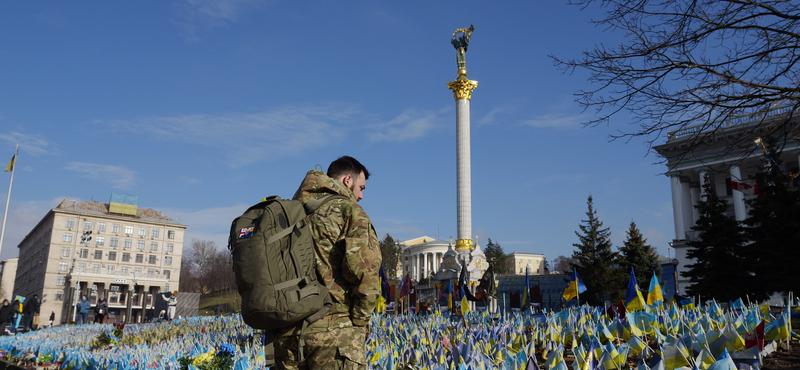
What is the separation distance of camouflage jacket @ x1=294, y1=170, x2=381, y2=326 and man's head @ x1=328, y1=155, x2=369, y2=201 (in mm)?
320

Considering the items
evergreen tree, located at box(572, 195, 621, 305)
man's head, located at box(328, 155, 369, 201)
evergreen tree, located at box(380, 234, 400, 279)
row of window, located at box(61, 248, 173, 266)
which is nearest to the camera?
man's head, located at box(328, 155, 369, 201)

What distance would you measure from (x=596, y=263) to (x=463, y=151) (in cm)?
1221

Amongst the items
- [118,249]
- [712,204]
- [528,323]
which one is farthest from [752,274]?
[118,249]

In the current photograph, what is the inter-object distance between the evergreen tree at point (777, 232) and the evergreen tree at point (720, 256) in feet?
5.85

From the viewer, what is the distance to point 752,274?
1099 inches

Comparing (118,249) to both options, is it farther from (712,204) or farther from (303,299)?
(303,299)

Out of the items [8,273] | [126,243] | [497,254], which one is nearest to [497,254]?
[497,254]

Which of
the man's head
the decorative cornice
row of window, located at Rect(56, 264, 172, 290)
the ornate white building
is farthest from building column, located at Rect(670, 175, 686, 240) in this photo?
row of window, located at Rect(56, 264, 172, 290)

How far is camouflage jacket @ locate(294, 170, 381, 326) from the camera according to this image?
3.56 m

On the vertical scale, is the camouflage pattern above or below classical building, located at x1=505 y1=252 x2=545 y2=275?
below

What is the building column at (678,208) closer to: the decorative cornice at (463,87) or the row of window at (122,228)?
the decorative cornice at (463,87)

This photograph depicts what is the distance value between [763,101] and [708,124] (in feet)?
2.18

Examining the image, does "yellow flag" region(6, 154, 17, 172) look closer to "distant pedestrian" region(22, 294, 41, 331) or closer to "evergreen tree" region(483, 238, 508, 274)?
"distant pedestrian" region(22, 294, 41, 331)

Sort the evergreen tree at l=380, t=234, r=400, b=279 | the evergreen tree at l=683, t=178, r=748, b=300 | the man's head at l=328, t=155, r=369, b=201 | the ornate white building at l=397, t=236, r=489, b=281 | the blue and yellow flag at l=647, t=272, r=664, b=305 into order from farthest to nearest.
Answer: the ornate white building at l=397, t=236, r=489, b=281, the evergreen tree at l=380, t=234, r=400, b=279, the evergreen tree at l=683, t=178, r=748, b=300, the blue and yellow flag at l=647, t=272, r=664, b=305, the man's head at l=328, t=155, r=369, b=201
